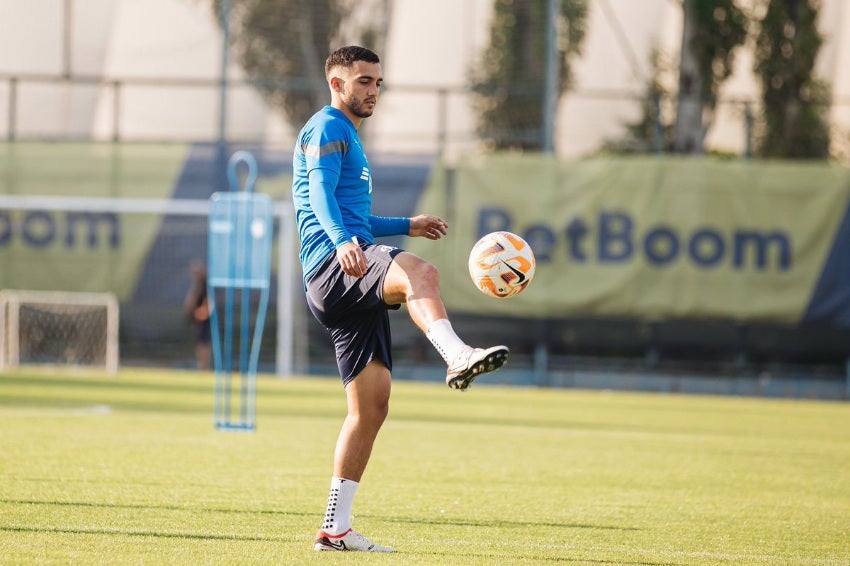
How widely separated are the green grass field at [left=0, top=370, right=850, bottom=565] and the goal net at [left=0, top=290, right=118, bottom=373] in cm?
547

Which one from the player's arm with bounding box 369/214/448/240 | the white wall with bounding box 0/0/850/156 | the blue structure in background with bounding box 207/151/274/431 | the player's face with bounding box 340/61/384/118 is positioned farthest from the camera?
the white wall with bounding box 0/0/850/156

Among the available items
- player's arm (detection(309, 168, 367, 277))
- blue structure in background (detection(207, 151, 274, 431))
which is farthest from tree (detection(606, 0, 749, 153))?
player's arm (detection(309, 168, 367, 277))

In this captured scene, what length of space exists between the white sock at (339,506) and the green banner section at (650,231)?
15.4m

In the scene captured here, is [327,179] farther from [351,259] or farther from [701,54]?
[701,54]

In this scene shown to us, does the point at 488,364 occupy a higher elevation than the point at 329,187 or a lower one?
lower

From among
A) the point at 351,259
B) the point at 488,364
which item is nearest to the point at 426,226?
the point at 351,259

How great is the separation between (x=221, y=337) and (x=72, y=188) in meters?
3.50

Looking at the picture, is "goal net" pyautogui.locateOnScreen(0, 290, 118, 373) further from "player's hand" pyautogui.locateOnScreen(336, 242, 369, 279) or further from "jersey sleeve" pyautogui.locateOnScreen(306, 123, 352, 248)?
"player's hand" pyautogui.locateOnScreen(336, 242, 369, 279)

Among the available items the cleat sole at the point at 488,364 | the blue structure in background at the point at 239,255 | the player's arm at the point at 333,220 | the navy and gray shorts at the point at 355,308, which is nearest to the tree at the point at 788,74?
the blue structure in background at the point at 239,255

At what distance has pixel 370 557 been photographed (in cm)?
636

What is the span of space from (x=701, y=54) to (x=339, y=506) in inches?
750

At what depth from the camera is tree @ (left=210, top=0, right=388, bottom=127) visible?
25344mm

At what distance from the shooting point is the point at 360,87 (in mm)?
6625

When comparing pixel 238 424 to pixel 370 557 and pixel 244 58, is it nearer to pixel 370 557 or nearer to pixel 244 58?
pixel 370 557
